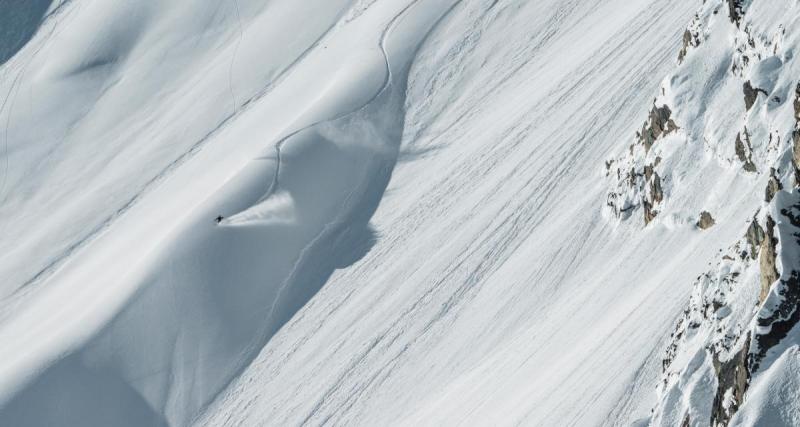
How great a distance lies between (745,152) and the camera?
24.8 m

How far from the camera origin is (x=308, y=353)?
32.9 meters

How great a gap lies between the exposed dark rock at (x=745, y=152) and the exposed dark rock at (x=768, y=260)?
258 inches

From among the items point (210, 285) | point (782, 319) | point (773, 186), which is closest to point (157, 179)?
point (210, 285)

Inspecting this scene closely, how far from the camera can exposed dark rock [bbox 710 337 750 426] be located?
1727 cm

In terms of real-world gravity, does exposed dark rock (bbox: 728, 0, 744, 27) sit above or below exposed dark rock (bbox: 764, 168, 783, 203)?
below

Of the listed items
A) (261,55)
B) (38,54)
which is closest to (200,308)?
(261,55)

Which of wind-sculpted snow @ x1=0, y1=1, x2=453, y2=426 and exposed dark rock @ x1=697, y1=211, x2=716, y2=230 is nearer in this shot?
exposed dark rock @ x1=697, y1=211, x2=716, y2=230

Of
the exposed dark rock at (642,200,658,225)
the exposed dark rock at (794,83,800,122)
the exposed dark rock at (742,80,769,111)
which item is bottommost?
the exposed dark rock at (642,200,658,225)

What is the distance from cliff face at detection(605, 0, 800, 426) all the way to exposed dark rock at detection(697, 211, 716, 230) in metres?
0.04

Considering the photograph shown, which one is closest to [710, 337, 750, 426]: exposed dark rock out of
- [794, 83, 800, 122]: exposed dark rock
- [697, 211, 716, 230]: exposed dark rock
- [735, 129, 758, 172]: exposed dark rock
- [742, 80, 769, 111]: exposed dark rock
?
[794, 83, 800, 122]: exposed dark rock

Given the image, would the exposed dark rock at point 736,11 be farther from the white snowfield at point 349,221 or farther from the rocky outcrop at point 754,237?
the rocky outcrop at point 754,237

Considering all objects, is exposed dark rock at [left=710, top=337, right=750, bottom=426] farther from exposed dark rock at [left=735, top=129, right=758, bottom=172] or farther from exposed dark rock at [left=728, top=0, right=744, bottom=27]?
exposed dark rock at [left=728, top=0, right=744, bottom=27]

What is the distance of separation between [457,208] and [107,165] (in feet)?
53.2

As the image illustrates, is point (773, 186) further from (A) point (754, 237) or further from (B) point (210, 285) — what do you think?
(B) point (210, 285)
